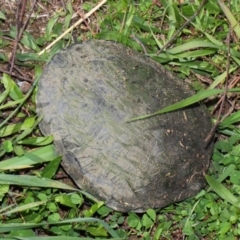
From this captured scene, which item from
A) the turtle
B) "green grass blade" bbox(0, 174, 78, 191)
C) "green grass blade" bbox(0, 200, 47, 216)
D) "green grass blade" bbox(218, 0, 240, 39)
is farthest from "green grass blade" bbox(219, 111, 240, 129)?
"green grass blade" bbox(0, 200, 47, 216)

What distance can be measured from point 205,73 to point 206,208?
781 mm

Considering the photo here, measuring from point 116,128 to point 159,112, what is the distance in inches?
8.6

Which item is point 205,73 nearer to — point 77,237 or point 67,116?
point 67,116

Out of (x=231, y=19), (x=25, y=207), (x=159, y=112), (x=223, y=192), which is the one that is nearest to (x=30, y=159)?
(x=25, y=207)

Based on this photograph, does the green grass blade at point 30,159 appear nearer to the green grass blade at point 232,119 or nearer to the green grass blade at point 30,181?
the green grass blade at point 30,181

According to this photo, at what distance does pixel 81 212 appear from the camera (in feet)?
10.3

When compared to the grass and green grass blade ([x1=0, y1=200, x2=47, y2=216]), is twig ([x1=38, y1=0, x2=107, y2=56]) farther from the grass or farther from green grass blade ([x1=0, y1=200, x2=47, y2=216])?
green grass blade ([x1=0, y1=200, x2=47, y2=216])

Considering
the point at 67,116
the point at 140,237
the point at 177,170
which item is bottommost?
the point at 140,237

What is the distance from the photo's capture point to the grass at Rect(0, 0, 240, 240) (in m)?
3.00

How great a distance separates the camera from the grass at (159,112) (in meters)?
3.00

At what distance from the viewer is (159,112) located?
2871mm

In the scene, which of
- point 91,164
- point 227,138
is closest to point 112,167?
point 91,164

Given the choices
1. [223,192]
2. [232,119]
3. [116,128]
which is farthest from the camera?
[232,119]

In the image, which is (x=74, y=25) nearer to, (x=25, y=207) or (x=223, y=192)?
(x=25, y=207)
